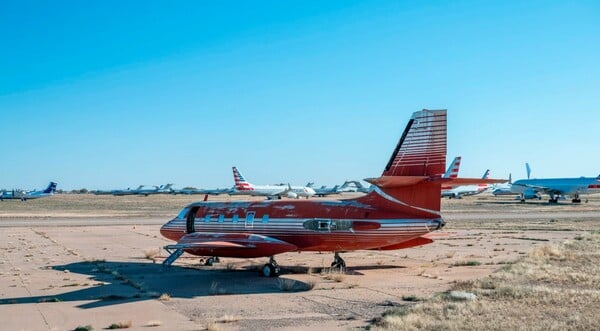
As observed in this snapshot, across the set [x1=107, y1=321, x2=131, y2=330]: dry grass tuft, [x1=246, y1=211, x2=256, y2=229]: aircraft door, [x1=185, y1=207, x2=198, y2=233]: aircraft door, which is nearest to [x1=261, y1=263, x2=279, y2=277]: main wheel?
[x1=246, y1=211, x2=256, y2=229]: aircraft door

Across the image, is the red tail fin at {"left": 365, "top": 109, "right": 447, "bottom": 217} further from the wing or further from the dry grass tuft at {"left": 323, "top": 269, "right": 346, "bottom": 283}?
the wing

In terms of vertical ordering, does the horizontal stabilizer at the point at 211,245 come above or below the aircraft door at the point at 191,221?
below

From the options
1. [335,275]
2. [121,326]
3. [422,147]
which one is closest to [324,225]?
[335,275]

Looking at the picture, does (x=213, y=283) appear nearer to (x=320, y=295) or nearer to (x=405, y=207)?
(x=320, y=295)

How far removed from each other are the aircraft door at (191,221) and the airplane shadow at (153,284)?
159 centimetres

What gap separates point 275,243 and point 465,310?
25.6ft

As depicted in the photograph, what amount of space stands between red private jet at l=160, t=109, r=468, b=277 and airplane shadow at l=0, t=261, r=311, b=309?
0.90m

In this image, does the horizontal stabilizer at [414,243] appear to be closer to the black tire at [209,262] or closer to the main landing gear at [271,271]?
the main landing gear at [271,271]

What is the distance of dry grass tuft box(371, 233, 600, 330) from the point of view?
12039mm

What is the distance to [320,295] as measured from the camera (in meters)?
16.5

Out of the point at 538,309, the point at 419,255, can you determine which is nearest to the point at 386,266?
the point at 419,255

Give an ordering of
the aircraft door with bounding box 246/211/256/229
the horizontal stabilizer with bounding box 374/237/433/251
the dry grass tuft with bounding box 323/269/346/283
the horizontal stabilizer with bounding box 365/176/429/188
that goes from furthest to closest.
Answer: the aircraft door with bounding box 246/211/256/229
the horizontal stabilizer with bounding box 374/237/433/251
the dry grass tuft with bounding box 323/269/346/283
the horizontal stabilizer with bounding box 365/176/429/188

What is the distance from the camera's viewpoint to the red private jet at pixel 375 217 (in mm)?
18797

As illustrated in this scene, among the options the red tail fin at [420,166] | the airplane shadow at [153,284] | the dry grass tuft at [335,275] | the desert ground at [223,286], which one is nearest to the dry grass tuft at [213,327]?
the desert ground at [223,286]
